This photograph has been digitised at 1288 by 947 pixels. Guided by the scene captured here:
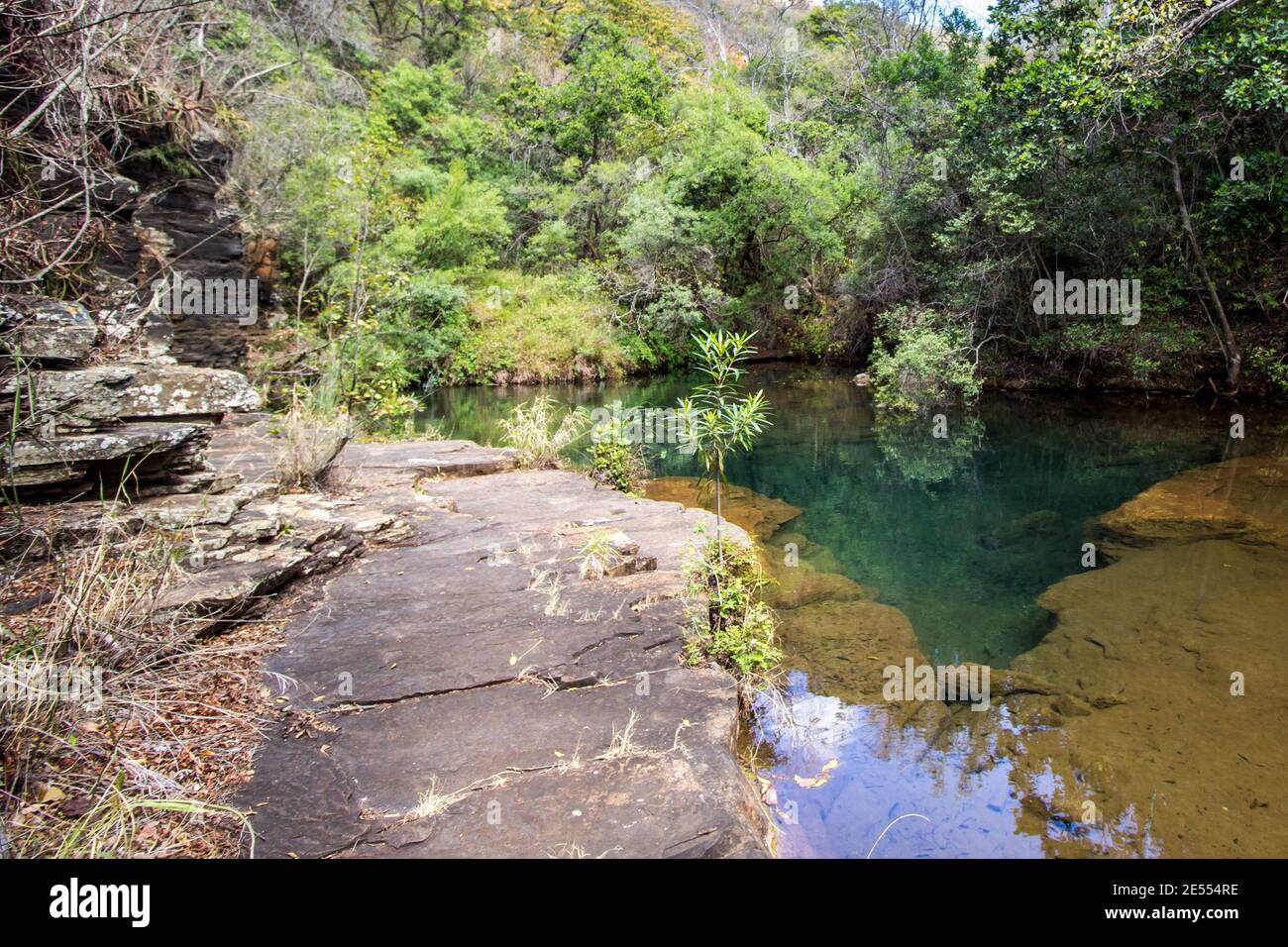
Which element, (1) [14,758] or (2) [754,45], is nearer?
(1) [14,758]

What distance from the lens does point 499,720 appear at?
10.8 ft

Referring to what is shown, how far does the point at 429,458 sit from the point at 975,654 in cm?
616

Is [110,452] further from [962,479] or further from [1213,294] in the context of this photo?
[1213,294]

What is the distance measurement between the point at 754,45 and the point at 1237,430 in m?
34.7

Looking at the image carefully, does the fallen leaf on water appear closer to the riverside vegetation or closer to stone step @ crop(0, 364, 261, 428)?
stone step @ crop(0, 364, 261, 428)

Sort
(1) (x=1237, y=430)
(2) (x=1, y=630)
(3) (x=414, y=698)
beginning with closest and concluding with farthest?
1. (2) (x=1, y=630)
2. (3) (x=414, y=698)
3. (1) (x=1237, y=430)

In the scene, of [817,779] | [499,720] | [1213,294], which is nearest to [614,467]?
[817,779]

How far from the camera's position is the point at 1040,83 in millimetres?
12734

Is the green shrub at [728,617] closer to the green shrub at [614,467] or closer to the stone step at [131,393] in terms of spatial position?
the stone step at [131,393]

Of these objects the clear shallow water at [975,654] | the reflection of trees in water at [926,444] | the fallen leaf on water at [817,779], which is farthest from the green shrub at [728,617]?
the reflection of trees in water at [926,444]

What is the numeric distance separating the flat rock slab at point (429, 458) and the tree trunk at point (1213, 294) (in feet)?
40.8

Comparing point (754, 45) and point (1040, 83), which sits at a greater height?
point (754, 45)
